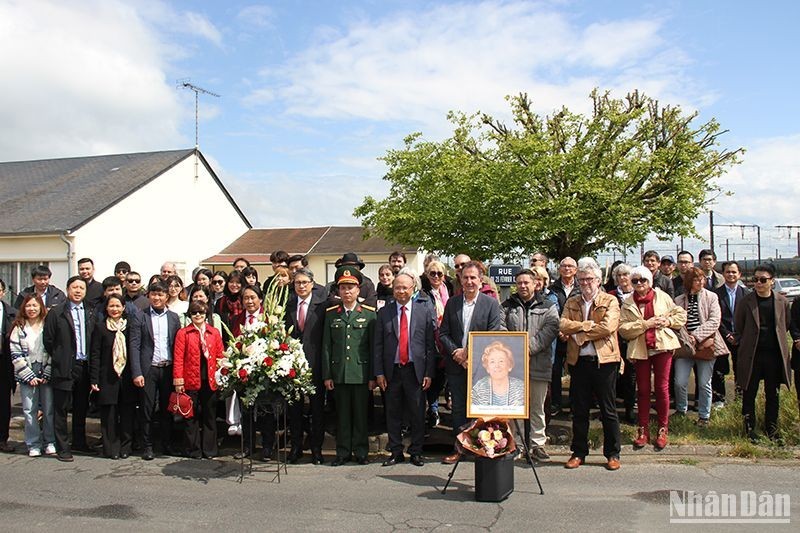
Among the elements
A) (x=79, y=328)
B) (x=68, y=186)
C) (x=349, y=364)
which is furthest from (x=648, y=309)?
(x=68, y=186)

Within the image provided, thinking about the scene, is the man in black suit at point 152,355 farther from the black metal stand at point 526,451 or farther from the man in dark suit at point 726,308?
the man in dark suit at point 726,308

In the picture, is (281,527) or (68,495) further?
(68,495)

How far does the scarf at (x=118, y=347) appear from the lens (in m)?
7.89

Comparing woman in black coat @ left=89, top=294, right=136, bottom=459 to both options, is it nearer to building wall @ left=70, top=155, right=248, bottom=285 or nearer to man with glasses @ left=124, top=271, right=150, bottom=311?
man with glasses @ left=124, top=271, right=150, bottom=311

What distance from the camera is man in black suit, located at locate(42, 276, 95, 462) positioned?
792 centimetres

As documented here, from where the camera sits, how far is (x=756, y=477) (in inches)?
266

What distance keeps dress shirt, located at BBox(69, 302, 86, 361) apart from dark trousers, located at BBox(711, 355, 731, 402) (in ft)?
26.4

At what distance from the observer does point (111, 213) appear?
26188 mm

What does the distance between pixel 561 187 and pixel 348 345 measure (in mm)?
18734

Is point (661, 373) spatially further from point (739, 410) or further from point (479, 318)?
point (479, 318)

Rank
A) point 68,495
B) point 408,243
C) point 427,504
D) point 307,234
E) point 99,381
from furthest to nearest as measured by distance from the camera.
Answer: point 307,234, point 408,243, point 99,381, point 68,495, point 427,504

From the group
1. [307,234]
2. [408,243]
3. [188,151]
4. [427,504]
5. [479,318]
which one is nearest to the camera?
[427,504]

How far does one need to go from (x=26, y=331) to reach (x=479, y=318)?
5362 millimetres

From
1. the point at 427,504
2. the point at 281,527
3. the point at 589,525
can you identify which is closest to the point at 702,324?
the point at 589,525
